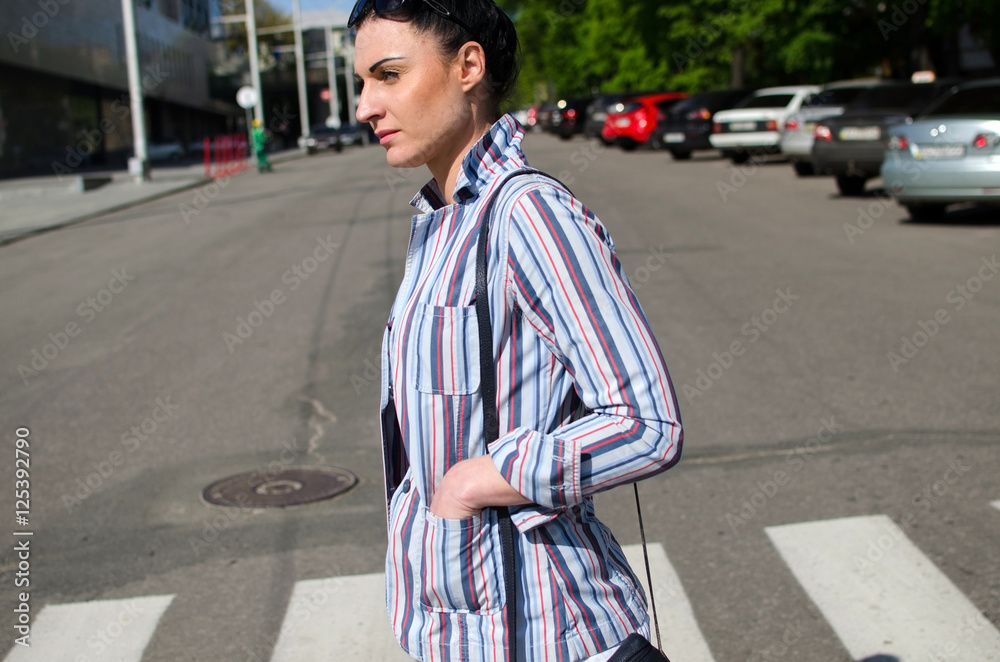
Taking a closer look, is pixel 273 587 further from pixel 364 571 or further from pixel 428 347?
pixel 428 347

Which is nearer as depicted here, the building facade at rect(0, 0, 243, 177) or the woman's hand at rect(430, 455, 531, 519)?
the woman's hand at rect(430, 455, 531, 519)

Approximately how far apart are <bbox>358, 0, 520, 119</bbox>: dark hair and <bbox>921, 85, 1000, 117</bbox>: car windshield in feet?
40.7

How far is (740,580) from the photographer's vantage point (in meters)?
4.13

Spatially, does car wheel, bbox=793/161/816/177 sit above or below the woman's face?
below

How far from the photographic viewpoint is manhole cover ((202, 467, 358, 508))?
16.9ft

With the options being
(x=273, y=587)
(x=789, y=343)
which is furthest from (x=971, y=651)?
(x=789, y=343)

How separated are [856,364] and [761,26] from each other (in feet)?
93.9

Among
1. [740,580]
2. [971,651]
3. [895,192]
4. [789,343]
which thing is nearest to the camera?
[971,651]

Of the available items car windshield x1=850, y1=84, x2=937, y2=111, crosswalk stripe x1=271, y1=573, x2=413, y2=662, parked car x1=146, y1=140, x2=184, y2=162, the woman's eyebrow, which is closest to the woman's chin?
the woman's eyebrow

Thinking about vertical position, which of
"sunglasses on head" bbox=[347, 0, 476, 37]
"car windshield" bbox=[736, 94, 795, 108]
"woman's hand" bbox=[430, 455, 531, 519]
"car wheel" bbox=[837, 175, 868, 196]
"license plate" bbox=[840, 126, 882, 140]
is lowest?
"car wheel" bbox=[837, 175, 868, 196]

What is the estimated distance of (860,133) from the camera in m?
16.4

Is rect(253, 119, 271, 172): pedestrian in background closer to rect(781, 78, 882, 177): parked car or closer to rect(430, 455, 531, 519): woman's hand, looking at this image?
rect(781, 78, 882, 177): parked car

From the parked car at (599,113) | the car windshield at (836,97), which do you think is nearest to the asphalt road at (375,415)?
the car windshield at (836,97)

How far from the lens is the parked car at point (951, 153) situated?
482 inches
